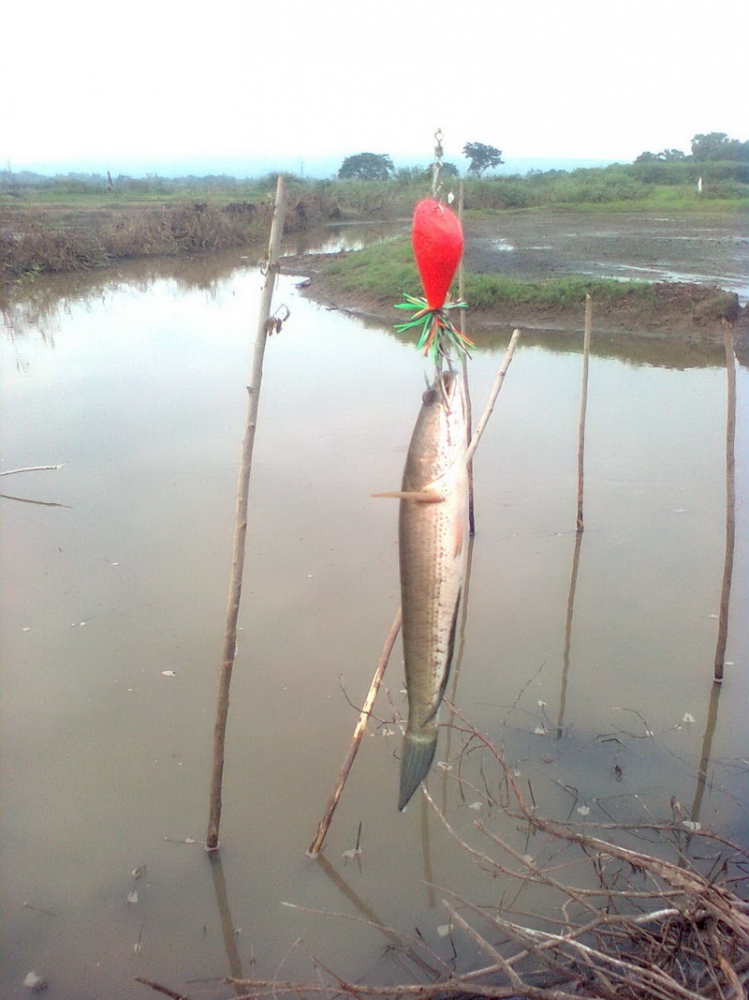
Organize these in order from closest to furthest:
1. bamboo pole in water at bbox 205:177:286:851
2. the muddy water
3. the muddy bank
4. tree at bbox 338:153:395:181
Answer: bamboo pole in water at bbox 205:177:286:851, the muddy water, the muddy bank, tree at bbox 338:153:395:181

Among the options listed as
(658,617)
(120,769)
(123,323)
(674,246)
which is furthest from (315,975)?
(674,246)

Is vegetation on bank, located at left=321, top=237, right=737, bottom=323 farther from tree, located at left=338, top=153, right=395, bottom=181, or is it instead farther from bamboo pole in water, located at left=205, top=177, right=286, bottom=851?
tree, located at left=338, top=153, right=395, bottom=181

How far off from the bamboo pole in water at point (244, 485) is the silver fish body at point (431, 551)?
4.21 feet

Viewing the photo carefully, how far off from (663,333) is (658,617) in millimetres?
7766

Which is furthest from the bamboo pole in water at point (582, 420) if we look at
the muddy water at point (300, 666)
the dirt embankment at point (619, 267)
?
the dirt embankment at point (619, 267)

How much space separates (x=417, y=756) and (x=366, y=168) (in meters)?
45.1

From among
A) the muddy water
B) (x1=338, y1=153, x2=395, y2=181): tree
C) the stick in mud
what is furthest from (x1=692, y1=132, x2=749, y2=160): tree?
the stick in mud

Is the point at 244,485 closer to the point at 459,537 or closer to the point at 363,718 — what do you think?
the point at 363,718

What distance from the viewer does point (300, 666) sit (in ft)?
14.8

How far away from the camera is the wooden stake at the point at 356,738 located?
2.74m

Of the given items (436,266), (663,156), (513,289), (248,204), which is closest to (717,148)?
(663,156)

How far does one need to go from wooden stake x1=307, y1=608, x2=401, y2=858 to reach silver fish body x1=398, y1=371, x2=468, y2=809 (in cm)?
103

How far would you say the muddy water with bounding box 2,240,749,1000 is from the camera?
311 centimetres

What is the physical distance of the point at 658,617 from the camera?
16.1ft
